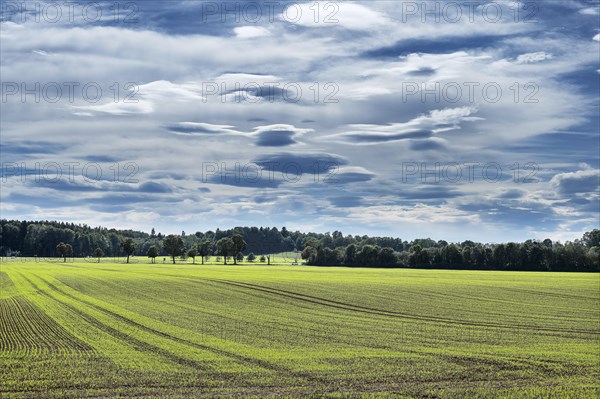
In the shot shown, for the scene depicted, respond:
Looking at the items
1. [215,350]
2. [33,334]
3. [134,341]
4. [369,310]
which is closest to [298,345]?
[215,350]

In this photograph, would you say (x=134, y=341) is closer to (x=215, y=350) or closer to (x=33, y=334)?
(x=215, y=350)

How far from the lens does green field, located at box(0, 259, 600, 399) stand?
27.8 m

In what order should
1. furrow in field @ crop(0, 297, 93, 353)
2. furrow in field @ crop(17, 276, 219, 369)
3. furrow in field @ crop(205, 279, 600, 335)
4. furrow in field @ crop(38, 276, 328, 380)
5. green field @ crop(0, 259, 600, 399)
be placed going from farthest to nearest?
furrow in field @ crop(205, 279, 600, 335), furrow in field @ crop(0, 297, 93, 353), furrow in field @ crop(17, 276, 219, 369), furrow in field @ crop(38, 276, 328, 380), green field @ crop(0, 259, 600, 399)

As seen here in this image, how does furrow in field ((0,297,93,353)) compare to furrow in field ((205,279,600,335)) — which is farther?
furrow in field ((205,279,600,335))

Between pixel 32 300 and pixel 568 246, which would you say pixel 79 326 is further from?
pixel 568 246

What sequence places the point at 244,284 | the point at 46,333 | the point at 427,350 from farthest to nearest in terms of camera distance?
the point at 244,284, the point at 46,333, the point at 427,350

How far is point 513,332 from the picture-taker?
45.3 m

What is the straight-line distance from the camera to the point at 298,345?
3816 cm

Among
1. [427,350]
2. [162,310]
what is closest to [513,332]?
[427,350]

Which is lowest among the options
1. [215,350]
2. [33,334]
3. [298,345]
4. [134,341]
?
[298,345]

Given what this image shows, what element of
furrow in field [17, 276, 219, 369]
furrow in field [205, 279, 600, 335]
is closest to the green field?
furrow in field [17, 276, 219, 369]

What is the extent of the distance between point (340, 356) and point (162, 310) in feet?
83.5

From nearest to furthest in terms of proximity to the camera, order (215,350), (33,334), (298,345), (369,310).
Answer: (215,350) < (298,345) < (33,334) < (369,310)

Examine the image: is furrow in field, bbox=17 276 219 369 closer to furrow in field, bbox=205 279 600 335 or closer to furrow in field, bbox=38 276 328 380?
furrow in field, bbox=38 276 328 380
